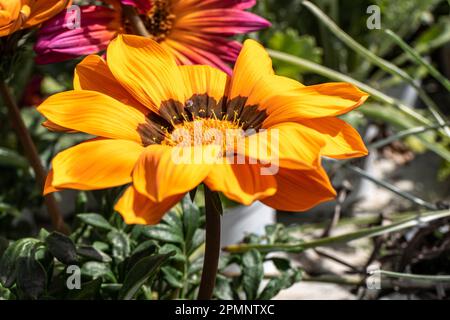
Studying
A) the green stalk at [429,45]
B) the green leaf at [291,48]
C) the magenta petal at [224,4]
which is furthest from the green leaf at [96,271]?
the green stalk at [429,45]

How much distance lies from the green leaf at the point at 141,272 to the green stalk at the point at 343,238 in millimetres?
202

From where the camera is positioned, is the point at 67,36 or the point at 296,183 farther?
the point at 67,36

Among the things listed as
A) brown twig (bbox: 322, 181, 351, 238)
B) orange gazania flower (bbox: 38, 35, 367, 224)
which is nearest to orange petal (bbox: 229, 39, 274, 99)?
orange gazania flower (bbox: 38, 35, 367, 224)

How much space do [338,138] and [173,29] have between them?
0.35 m

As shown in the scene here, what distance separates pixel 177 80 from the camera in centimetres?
76

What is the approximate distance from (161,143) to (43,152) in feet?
1.63

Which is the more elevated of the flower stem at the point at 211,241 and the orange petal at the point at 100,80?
the orange petal at the point at 100,80

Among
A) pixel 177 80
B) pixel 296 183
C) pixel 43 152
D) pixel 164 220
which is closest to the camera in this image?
pixel 296 183

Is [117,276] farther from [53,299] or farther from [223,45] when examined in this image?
[223,45]

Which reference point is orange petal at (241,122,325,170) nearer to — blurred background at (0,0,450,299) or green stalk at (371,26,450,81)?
blurred background at (0,0,450,299)

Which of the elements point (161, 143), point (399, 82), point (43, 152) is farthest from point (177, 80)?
point (399, 82)

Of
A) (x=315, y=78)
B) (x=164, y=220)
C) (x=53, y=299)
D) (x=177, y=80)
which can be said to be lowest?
(x=53, y=299)

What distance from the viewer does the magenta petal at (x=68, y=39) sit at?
84cm

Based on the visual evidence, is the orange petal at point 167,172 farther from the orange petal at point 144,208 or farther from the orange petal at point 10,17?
the orange petal at point 10,17
